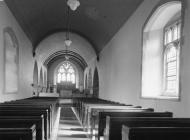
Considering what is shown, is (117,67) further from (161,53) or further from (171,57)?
(171,57)

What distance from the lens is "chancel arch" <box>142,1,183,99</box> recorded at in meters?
5.83

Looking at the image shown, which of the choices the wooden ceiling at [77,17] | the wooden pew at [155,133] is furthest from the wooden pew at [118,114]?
the wooden ceiling at [77,17]

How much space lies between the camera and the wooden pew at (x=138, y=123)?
2854mm

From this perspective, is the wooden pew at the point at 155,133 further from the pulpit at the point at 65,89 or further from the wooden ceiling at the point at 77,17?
the pulpit at the point at 65,89

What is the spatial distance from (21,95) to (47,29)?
3.90m

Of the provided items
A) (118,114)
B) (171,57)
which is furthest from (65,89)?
(118,114)

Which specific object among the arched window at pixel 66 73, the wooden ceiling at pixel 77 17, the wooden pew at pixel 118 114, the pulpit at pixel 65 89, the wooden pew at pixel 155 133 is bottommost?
the pulpit at pixel 65 89

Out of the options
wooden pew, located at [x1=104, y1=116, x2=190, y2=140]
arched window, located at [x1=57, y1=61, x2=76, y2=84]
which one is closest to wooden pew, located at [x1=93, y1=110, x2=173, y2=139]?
wooden pew, located at [x1=104, y1=116, x2=190, y2=140]

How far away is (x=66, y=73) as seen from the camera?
96.0ft

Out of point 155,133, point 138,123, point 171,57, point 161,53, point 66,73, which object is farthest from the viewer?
point 66,73

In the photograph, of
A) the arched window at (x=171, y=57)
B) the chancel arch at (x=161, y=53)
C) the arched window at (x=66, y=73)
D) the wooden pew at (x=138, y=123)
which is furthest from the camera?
the arched window at (x=66, y=73)

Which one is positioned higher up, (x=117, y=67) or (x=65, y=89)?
(x=117, y=67)

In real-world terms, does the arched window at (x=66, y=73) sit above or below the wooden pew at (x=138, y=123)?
above

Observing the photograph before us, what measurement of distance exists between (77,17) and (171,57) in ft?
18.3
